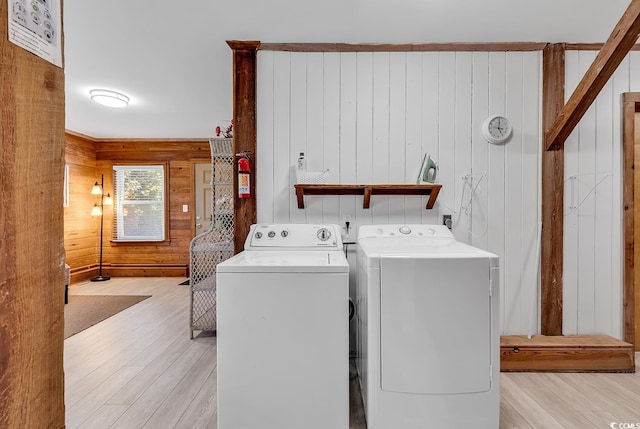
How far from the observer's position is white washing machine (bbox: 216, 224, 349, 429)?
1541 mm

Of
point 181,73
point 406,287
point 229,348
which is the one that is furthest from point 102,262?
point 406,287

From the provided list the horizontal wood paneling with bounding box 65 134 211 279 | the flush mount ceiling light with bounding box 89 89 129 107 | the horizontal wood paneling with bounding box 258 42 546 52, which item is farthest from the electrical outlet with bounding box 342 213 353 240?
the horizontal wood paneling with bounding box 65 134 211 279

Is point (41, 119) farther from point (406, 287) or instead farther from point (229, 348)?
point (406, 287)

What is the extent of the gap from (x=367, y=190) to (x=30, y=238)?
6.12 feet

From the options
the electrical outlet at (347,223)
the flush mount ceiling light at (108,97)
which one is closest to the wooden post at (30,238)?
the electrical outlet at (347,223)

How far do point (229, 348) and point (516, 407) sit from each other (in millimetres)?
1596

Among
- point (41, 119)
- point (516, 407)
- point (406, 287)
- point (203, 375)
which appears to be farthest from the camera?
point (203, 375)

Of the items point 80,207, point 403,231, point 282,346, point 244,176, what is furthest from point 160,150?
point 282,346

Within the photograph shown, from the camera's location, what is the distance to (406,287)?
1.53 meters

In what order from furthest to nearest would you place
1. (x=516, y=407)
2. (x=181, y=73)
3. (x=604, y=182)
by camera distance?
1. (x=181, y=73)
2. (x=604, y=182)
3. (x=516, y=407)

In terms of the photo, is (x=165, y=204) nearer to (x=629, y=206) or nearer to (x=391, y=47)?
(x=391, y=47)

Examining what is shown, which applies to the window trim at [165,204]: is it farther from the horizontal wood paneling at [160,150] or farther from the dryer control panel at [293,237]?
the dryer control panel at [293,237]

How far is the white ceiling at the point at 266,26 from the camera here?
77.2 inches

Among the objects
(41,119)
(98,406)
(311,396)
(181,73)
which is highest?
(181,73)
